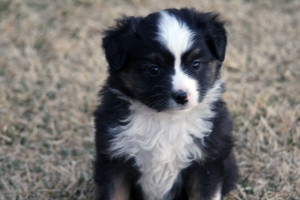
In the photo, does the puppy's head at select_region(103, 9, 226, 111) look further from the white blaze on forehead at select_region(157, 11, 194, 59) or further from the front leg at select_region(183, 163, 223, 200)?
the front leg at select_region(183, 163, 223, 200)

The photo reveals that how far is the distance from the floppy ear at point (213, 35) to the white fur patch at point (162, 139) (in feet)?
0.91

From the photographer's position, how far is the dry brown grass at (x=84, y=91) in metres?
5.13

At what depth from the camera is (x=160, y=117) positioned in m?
4.23

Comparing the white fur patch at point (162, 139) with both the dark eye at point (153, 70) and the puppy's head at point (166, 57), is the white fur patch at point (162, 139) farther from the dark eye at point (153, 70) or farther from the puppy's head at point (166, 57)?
the dark eye at point (153, 70)

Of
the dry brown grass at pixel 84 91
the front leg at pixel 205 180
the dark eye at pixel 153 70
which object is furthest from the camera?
the dry brown grass at pixel 84 91

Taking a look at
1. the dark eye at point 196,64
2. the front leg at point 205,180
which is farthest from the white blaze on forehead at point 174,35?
the front leg at point 205,180

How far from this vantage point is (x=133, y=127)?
4191 millimetres

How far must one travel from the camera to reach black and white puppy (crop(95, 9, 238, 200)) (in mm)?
3980

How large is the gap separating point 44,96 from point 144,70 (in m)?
2.79

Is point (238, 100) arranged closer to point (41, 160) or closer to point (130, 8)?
point (41, 160)

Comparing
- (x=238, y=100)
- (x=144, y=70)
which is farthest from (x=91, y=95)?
(x=144, y=70)

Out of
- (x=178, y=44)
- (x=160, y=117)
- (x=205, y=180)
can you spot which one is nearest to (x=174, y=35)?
(x=178, y=44)

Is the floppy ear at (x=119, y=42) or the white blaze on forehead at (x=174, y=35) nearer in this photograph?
the white blaze on forehead at (x=174, y=35)

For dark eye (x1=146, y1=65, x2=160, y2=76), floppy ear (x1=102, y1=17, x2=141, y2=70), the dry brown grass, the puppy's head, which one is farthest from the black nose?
the dry brown grass
